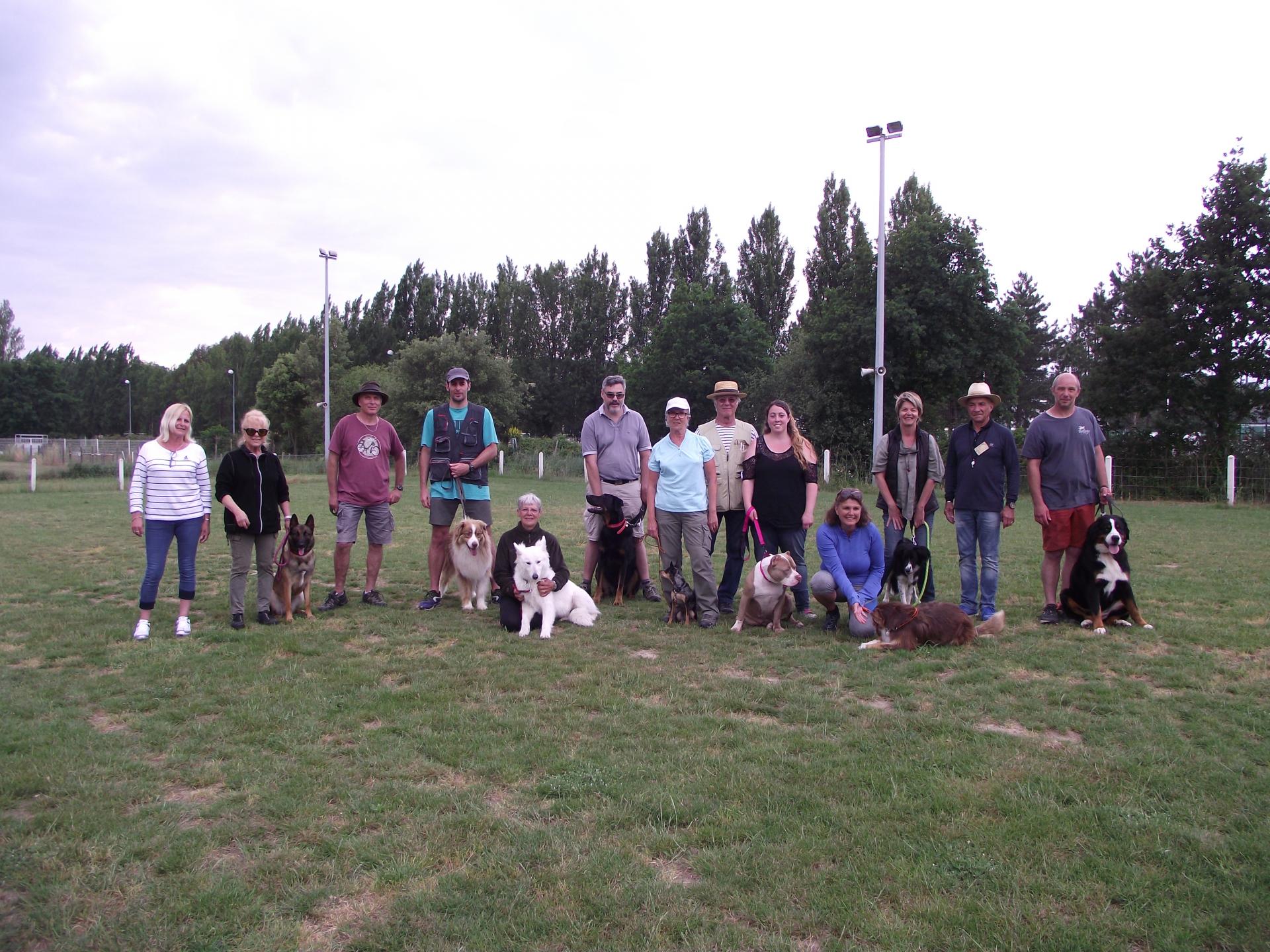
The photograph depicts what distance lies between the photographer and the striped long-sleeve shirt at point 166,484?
5531mm

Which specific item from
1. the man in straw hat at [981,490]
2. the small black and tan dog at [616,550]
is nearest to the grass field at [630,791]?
the man in straw hat at [981,490]

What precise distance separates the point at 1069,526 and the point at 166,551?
261 inches

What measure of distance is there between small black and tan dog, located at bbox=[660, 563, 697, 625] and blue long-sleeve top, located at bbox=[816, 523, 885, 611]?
→ 103 centimetres

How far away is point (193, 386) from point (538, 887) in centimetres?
8173

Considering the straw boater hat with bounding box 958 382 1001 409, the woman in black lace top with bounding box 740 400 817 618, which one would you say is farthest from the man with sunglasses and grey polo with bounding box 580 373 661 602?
the straw boater hat with bounding box 958 382 1001 409

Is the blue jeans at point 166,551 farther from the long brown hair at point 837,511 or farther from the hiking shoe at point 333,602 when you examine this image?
the long brown hair at point 837,511

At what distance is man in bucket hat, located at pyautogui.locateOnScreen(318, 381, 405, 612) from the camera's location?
6.55 metres

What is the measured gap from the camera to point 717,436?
677cm

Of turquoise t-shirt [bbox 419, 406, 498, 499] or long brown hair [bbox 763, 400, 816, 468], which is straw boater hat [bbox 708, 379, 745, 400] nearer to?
long brown hair [bbox 763, 400, 816, 468]

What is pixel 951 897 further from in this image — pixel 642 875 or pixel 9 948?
pixel 9 948

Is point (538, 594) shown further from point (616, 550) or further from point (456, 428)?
point (456, 428)

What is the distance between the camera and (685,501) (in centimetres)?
609

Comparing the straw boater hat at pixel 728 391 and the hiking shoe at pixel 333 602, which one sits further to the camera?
the hiking shoe at pixel 333 602

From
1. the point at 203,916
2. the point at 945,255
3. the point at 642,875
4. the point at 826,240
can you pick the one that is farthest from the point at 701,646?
the point at 826,240
